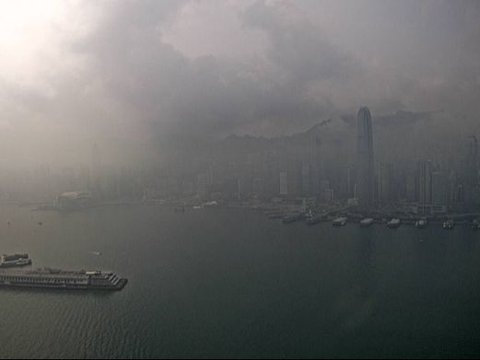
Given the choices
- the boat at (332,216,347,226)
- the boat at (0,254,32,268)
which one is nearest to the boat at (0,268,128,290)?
the boat at (0,254,32,268)

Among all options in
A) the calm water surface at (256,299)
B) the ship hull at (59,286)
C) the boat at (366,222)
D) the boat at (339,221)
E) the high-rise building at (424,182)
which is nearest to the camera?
the calm water surface at (256,299)

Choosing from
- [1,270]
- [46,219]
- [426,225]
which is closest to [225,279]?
[1,270]

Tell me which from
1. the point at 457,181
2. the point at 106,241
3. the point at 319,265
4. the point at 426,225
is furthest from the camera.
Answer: the point at 457,181

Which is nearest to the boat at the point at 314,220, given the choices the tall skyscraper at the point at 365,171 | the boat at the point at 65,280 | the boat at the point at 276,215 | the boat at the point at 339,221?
the boat at the point at 339,221

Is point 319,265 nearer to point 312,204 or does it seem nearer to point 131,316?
point 131,316

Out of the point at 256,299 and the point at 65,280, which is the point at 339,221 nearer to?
the point at 256,299

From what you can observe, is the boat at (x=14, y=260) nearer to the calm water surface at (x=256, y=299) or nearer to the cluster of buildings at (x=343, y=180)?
the calm water surface at (x=256, y=299)
